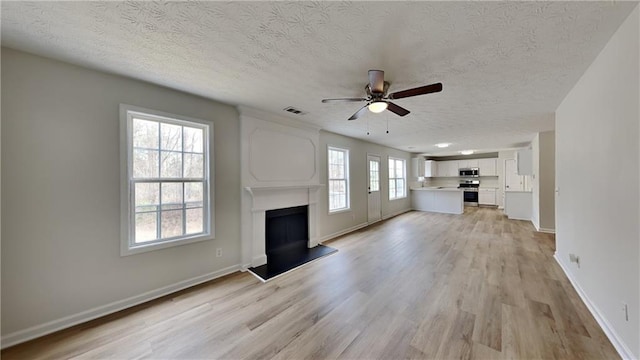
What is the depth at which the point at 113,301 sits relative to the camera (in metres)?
2.30

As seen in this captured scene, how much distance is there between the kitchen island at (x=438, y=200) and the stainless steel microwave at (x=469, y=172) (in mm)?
2443

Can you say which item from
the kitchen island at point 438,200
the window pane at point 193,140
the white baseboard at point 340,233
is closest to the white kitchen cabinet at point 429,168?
the kitchen island at point 438,200

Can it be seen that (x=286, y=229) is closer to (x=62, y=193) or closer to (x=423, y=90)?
(x=62, y=193)

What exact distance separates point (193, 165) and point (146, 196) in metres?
0.62

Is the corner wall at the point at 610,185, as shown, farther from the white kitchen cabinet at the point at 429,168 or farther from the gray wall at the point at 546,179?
the white kitchen cabinet at the point at 429,168

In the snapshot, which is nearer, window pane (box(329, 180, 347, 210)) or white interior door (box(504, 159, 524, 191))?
window pane (box(329, 180, 347, 210))

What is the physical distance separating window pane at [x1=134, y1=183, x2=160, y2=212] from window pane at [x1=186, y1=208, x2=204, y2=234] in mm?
391

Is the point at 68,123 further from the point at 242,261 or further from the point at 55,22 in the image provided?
the point at 242,261

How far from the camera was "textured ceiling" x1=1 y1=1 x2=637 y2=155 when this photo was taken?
1437 millimetres

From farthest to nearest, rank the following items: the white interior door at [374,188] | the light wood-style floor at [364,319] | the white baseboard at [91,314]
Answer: the white interior door at [374,188], the white baseboard at [91,314], the light wood-style floor at [364,319]

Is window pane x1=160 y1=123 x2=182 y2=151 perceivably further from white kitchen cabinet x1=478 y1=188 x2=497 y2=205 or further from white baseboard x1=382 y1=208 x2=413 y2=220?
white kitchen cabinet x1=478 y1=188 x2=497 y2=205

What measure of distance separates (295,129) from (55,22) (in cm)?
292

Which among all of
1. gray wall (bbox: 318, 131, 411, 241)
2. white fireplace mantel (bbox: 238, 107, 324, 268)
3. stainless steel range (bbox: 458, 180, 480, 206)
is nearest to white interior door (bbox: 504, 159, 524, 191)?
stainless steel range (bbox: 458, 180, 480, 206)

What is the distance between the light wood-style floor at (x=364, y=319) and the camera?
5.77ft
